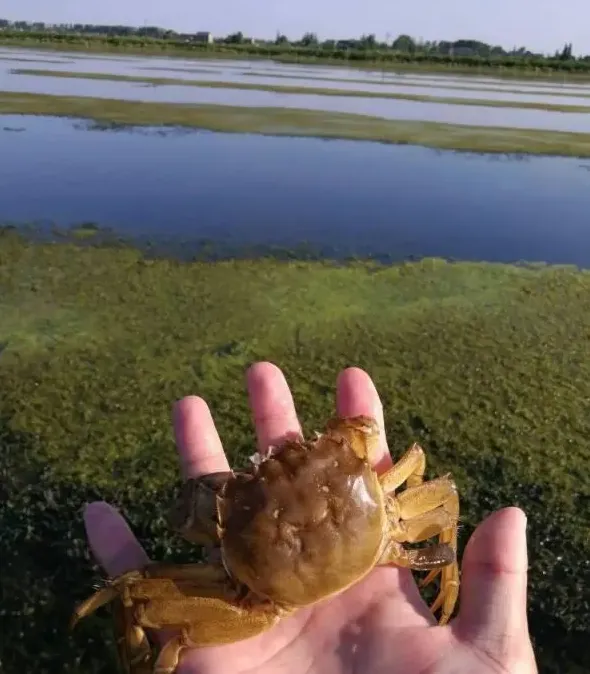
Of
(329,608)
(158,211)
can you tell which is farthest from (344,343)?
(158,211)

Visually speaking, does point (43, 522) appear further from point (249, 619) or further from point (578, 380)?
point (578, 380)

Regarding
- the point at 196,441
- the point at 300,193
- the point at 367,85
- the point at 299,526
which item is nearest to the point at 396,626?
the point at 299,526

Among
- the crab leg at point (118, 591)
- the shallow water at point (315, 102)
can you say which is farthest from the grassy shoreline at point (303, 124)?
the crab leg at point (118, 591)

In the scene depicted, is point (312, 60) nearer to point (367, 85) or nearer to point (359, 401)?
point (367, 85)

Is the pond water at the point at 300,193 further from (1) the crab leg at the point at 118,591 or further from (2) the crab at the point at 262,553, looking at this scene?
(1) the crab leg at the point at 118,591

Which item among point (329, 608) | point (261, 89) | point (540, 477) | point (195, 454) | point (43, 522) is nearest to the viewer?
point (329, 608)

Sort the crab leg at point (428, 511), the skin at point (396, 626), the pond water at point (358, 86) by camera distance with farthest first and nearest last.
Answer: the pond water at point (358, 86), the crab leg at point (428, 511), the skin at point (396, 626)
